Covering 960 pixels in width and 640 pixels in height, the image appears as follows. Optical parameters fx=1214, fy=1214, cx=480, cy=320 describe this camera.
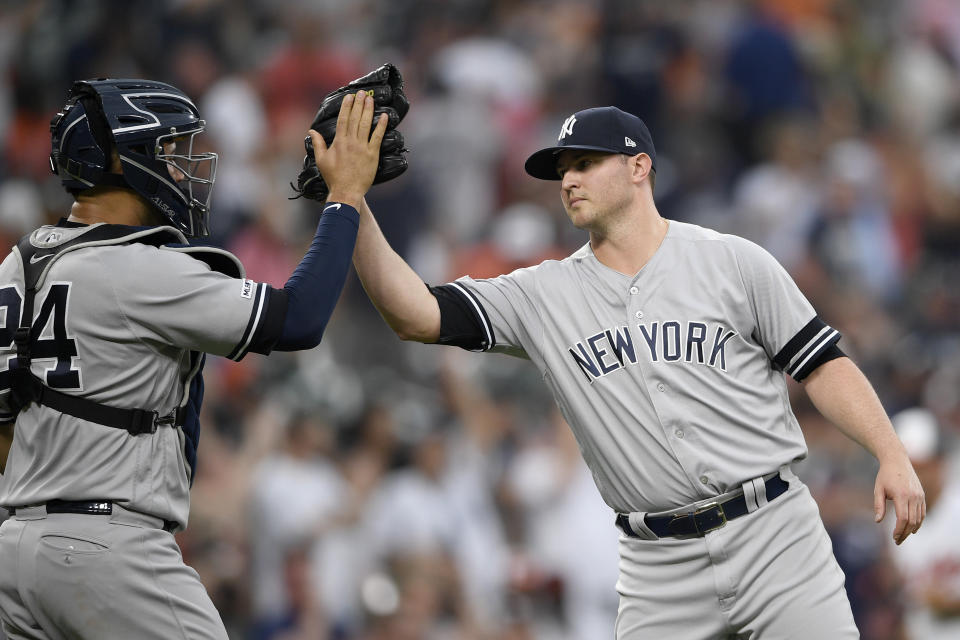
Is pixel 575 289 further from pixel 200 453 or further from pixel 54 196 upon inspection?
pixel 54 196

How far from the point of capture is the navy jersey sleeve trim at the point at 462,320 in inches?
148

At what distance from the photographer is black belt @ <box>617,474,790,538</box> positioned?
3568 millimetres

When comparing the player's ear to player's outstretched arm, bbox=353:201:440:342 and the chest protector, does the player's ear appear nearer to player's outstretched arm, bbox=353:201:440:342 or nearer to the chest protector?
player's outstretched arm, bbox=353:201:440:342

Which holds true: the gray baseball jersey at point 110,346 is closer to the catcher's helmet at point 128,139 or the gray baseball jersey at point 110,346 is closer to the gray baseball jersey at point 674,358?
the catcher's helmet at point 128,139

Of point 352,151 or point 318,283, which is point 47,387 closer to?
point 318,283

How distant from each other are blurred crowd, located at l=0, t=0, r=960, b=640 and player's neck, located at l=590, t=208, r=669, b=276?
281 centimetres

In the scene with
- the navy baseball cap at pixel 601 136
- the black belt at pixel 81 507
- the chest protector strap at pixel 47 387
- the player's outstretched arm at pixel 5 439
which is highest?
the navy baseball cap at pixel 601 136

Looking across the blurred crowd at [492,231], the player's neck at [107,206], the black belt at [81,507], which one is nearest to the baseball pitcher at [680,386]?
the player's neck at [107,206]

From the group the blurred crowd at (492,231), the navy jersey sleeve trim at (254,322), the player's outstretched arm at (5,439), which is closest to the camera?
the navy jersey sleeve trim at (254,322)

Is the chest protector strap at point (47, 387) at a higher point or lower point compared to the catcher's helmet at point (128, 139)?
lower

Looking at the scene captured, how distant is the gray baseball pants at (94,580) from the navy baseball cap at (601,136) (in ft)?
5.79

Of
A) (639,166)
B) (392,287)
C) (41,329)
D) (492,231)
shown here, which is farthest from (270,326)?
(492,231)

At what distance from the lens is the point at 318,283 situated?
10.4 ft

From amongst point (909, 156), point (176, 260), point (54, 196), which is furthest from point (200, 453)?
point (909, 156)
